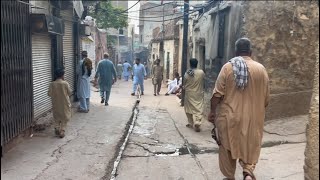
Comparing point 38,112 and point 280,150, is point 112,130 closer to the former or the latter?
point 38,112

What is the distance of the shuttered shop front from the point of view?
418 inches

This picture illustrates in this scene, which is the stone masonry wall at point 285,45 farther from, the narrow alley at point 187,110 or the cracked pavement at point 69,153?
the cracked pavement at point 69,153

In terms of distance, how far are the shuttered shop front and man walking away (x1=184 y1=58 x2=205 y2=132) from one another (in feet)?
12.6

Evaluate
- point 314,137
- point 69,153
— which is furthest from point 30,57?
point 314,137

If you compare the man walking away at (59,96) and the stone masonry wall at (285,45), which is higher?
the stone masonry wall at (285,45)

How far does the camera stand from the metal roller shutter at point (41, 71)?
305 inches

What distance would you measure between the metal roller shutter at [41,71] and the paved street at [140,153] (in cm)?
79

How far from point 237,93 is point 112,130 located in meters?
4.16

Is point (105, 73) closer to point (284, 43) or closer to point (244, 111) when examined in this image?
point (284, 43)

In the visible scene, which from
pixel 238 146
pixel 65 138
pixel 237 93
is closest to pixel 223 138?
pixel 238 146

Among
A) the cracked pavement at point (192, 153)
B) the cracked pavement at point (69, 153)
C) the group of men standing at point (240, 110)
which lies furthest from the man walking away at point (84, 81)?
the group of men standing at point (240, 110)

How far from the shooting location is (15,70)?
5.63 m

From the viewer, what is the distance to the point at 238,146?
171 inches

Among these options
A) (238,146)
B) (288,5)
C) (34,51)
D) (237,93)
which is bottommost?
(238,146)
